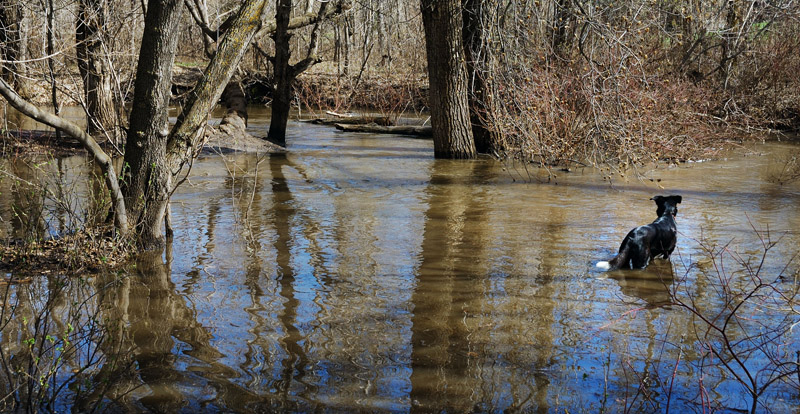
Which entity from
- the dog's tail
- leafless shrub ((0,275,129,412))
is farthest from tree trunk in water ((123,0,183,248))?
the dog's tail

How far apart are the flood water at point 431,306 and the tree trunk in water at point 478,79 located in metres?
3.23

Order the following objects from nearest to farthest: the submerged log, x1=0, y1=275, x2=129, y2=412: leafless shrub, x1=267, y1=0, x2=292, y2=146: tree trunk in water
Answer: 1. x1=0, y1=275, x2=129, y2=412: leafless shrub
2. x1=267, y1=0, x2=292, y2=146: tree trunk in water
3. the submerged log

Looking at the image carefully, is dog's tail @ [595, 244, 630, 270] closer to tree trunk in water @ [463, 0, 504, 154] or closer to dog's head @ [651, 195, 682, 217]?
dog's head @ [651, 195, 682, 217]

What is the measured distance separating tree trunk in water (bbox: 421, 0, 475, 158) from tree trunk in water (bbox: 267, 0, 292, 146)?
3.48 meters

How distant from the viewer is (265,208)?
34.7 ft

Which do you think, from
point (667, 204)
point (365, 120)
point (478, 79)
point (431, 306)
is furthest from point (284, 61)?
point (431, 306)

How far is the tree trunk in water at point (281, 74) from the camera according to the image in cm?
1711

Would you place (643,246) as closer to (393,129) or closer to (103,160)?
(103,160)

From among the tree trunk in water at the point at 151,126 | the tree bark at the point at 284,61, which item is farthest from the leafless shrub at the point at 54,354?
the tree bark at the point at 284,61

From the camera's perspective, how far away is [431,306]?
6.29 meters

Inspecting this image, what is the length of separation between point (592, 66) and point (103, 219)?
670cm

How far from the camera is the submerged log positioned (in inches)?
808

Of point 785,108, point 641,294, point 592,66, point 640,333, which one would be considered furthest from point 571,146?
point 785,108

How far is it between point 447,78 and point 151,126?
8.98 meters
